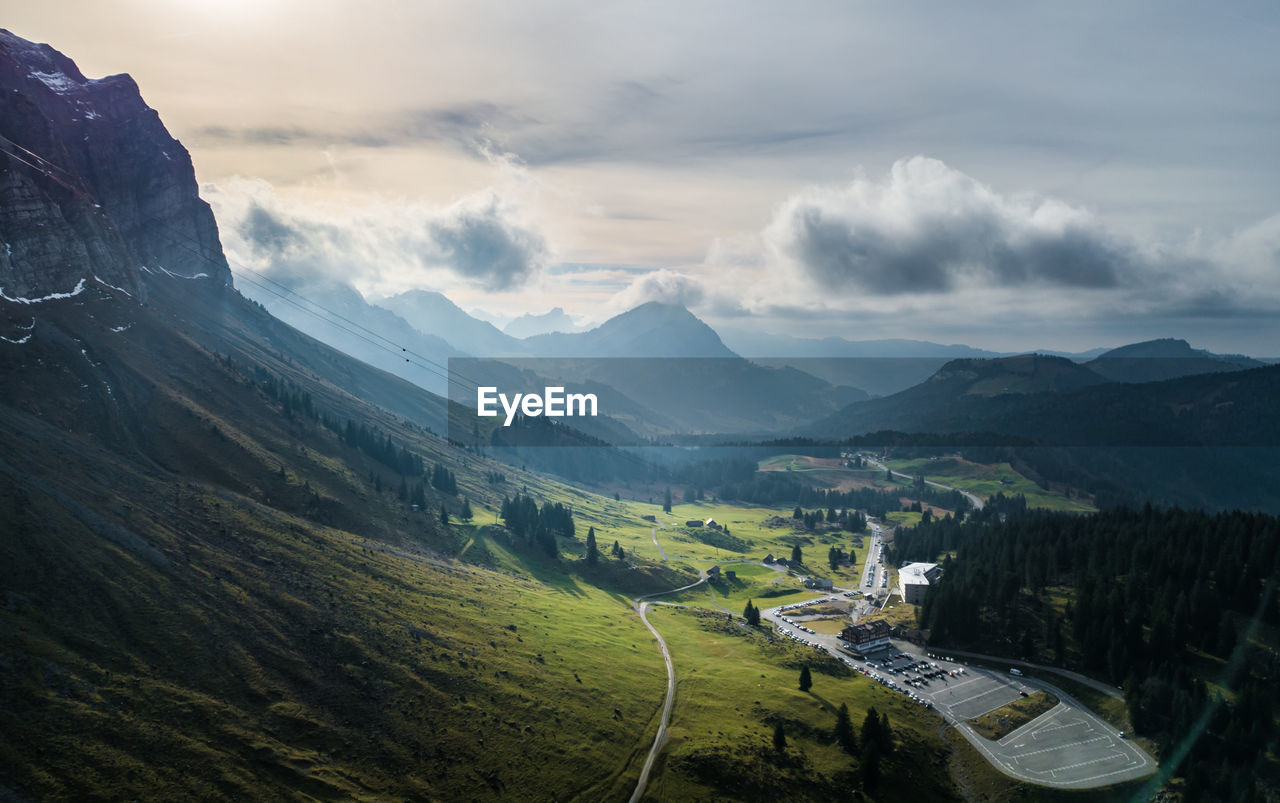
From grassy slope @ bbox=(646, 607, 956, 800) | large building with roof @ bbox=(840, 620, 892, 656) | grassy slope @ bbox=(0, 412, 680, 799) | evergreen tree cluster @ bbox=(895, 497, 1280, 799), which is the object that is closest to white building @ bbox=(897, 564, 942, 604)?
evergreen tree cluster @ bbox=(895, 497, 1280, 799)

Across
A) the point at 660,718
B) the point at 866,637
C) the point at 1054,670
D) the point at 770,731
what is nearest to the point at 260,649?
the point at 660,718

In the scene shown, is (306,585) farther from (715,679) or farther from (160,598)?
(715,679)

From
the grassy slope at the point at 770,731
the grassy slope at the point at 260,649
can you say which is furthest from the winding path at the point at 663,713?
the grassy slope at the point at 260,649

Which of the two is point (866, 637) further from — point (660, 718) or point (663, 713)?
point (660, 718)

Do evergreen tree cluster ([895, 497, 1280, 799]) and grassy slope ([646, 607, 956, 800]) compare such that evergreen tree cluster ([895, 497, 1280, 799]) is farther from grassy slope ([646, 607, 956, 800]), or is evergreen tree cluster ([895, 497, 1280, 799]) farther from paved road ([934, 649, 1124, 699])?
grassy slope ([646, 607, 956, 800])

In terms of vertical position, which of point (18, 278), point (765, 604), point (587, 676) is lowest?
point (765, 604)

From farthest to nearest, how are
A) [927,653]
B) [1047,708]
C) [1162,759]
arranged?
[927,653] → [1047,708] → [1162,759]

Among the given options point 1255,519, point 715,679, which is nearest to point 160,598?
point 715,679
